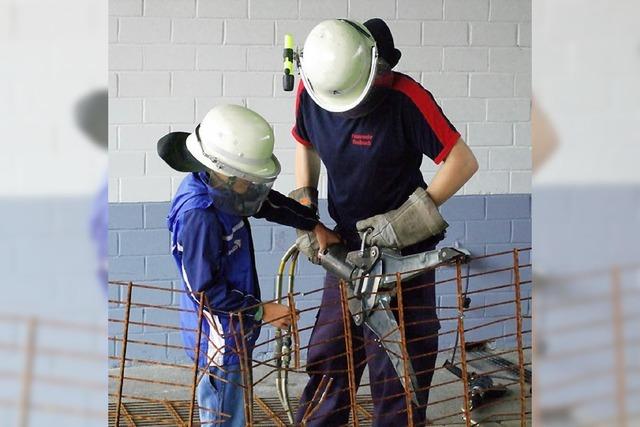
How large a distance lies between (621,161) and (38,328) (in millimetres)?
587

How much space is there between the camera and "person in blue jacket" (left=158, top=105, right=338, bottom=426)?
2078 mm

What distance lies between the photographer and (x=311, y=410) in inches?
101

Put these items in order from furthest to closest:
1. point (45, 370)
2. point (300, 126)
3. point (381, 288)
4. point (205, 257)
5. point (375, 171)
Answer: point (300, 126) → point (375, 171) → point (381, 288) → point (205, 257) → point (45, 370)

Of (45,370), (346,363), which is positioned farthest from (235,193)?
Answer: (45,370)

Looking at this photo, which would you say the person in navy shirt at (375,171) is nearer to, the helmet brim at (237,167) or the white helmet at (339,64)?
the white helmet at (339,64)

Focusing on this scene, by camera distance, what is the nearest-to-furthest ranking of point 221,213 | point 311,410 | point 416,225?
point 221,213, point 416,225, point 311,410

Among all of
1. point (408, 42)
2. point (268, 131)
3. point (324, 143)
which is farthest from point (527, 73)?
point (268, 131)

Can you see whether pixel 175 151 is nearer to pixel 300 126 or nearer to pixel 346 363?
pixel 300 126

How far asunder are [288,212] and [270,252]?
4.27 feet

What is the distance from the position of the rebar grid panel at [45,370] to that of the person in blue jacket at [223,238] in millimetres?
1229

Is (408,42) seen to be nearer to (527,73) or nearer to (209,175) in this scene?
(527,73)

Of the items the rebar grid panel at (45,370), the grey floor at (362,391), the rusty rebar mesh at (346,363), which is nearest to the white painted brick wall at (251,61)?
the rusty rebar mesh at (346,363)

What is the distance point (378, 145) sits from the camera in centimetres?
237

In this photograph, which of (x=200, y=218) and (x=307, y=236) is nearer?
(x=200, y=218)
